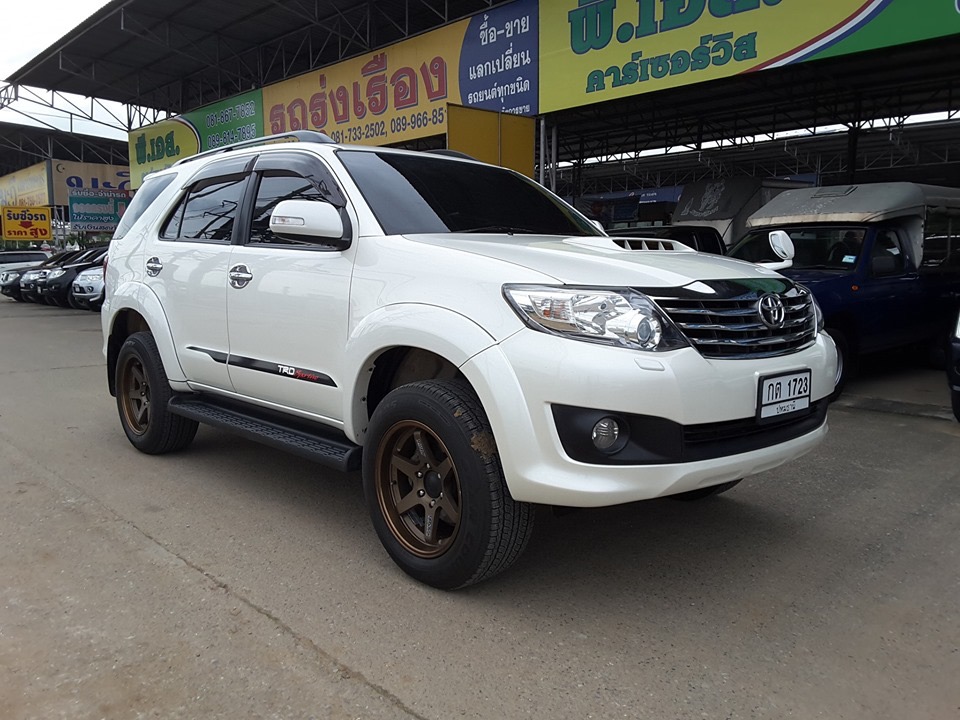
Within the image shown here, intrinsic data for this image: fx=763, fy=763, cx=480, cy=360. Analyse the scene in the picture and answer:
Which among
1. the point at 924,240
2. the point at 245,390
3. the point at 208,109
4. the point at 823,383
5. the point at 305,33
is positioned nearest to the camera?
the point at 823,383

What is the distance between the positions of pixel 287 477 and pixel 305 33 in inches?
579

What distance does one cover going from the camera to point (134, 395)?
5160 mm

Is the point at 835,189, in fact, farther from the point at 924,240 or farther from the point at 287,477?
the point at 287,477

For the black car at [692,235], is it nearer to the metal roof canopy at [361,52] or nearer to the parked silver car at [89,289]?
the metal roof canopy at [361,52]

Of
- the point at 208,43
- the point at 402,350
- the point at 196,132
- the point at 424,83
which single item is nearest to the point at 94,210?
the point at 196,132

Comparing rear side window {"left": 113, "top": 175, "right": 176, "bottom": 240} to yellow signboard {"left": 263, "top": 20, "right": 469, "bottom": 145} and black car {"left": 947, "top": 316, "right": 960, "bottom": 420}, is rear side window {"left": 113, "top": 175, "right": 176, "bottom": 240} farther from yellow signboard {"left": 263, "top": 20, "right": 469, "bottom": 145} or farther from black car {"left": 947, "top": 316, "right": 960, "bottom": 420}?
yellow signboard {"left": 263, "top": 20, "right": 469, "bottom": 145}

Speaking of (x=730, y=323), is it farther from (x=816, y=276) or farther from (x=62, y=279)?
(x=62, y=279)

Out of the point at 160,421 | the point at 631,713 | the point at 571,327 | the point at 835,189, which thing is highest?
the point at 835,189

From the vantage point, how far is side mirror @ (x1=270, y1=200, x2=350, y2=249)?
3.30m

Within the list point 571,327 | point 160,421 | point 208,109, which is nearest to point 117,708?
point 571,327

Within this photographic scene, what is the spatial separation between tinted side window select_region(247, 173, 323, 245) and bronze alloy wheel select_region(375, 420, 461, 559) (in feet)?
4.22

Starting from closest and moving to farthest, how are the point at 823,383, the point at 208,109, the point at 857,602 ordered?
the point at 857,602
the point at 823,383
the point at 208,109

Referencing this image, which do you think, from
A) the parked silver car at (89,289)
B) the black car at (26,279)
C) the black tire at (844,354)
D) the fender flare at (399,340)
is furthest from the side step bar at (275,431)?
the black car at (26,279)

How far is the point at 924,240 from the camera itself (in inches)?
319
